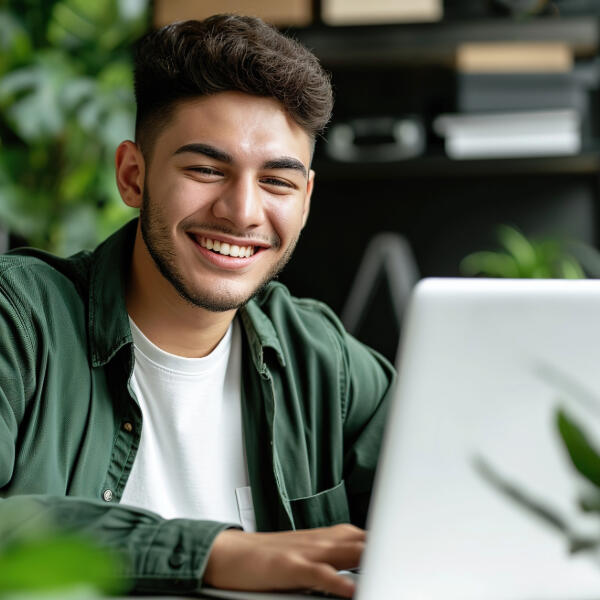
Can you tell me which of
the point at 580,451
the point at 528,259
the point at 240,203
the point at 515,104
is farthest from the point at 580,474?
the point at 515,104

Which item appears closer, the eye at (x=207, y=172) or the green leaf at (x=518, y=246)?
the eye at (x=207, y=172)

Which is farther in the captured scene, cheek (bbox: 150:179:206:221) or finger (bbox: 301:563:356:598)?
cheek (bbox: 150:179:206:221)

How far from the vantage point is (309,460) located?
126cm

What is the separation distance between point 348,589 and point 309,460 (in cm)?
57

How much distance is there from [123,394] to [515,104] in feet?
6.26

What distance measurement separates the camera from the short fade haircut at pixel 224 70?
1.16 meters

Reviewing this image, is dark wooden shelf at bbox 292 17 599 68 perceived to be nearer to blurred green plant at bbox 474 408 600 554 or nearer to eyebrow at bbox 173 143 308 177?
eyebrow at bbox 173 143 308 177

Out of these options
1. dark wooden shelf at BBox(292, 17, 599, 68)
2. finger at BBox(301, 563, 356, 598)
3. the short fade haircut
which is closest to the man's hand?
finger at BBox(301, 563, 356, 598)

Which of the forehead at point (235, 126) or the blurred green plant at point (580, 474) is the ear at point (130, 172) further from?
the blurred green plant at point (580, 474)

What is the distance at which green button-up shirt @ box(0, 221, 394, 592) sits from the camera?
1.06 metres

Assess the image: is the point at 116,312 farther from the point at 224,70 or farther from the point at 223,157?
the point at 224,70

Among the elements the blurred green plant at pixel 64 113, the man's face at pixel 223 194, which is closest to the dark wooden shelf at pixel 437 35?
the blurred green plant at pixel 64 113

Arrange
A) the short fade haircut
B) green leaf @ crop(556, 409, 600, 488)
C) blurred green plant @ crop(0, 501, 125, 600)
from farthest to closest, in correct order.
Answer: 1. the short fade haircut
2. green leaf @ crop(556, 409, 600, 488)
3. blurred green plant @ crop(0, 501, 125, 600)

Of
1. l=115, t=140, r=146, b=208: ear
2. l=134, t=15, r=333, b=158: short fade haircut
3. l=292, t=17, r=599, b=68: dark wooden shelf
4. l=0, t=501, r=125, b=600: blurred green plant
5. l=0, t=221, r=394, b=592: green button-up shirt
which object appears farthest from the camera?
l=292, t=17, r=599, b=68: dark wooden shelf
